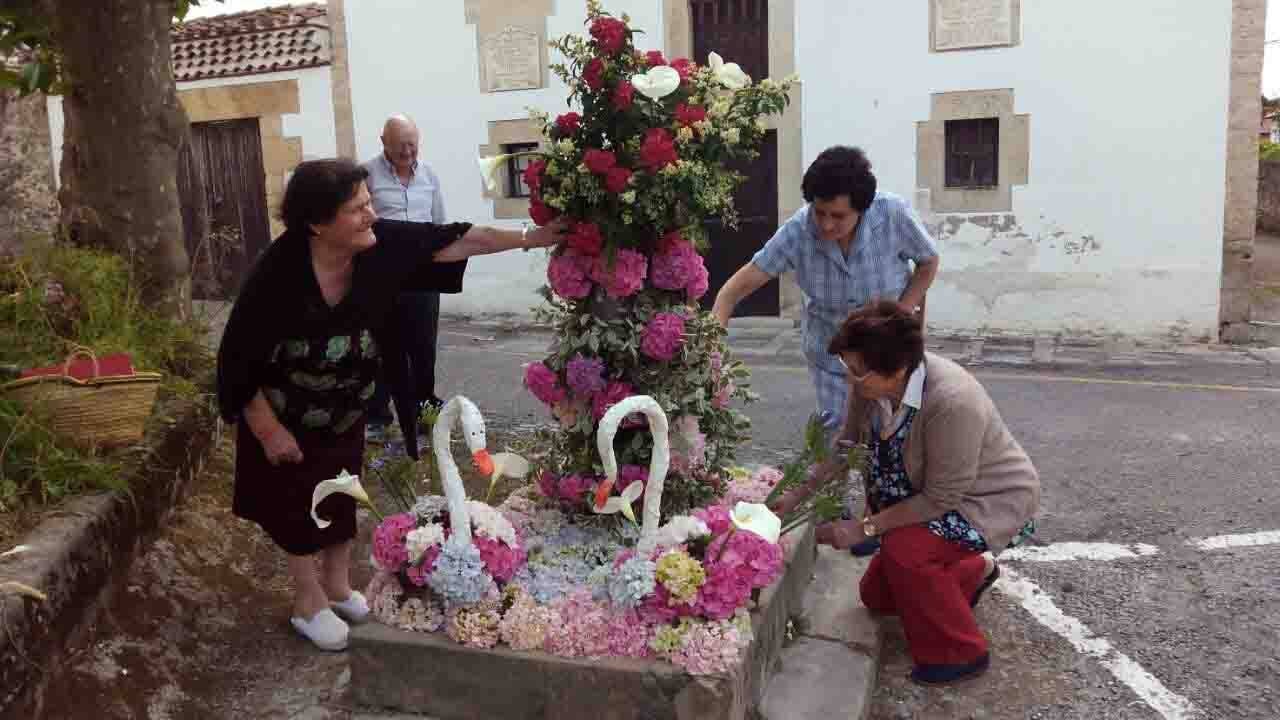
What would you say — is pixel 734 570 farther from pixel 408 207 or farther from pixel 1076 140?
pixel 1076 140

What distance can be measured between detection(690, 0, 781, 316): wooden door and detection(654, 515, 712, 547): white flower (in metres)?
7.47

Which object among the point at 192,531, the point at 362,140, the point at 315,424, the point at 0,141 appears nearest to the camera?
the point at 315,424

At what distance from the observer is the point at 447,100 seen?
448 inches

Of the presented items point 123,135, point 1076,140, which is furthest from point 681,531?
point 1076,140

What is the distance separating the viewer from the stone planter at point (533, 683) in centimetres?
262

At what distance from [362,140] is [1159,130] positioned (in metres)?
8.33

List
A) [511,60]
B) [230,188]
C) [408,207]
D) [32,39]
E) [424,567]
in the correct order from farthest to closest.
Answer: [230,188] < [511,60] < [408,207] < [32,39] < [424,567]

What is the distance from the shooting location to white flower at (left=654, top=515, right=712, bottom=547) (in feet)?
9.72

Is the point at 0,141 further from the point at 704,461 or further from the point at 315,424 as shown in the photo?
the point at 704,461

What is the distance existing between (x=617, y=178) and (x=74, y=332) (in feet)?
8.90

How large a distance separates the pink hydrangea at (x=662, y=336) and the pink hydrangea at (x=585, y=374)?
0.52ft

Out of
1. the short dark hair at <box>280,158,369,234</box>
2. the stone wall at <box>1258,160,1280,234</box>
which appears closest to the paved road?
the short dark hair at <box>280,158,369,234</box>

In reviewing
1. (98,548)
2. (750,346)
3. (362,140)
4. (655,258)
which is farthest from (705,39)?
(98,548)

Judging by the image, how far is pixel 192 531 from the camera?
12.8 feet
